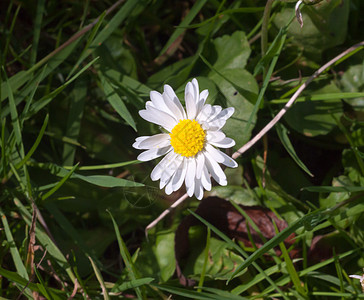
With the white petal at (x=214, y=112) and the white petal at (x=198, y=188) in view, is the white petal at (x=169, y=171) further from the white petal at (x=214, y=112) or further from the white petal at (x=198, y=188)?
the white petal at (x=214, y=112)

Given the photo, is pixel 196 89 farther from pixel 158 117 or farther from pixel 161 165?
pixel 161 165

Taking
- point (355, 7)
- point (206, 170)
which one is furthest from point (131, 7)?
point (355, 7)

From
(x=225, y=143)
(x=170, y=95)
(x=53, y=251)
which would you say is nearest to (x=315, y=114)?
(x=225, y=143)

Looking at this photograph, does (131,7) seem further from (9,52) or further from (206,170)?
(206,170)

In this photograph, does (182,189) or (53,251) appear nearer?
(53,251)

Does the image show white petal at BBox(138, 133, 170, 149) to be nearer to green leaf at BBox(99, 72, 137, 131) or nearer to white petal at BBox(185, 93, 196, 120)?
white petal at BBox(185, 93, 196, 120)
